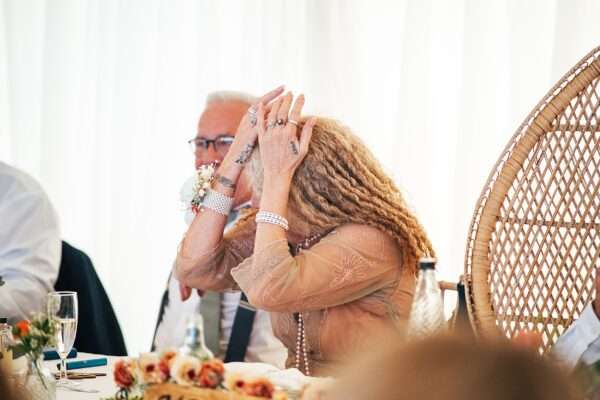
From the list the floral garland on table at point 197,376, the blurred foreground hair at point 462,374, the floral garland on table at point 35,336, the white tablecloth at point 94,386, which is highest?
the blurred foreground hair at point 462,374

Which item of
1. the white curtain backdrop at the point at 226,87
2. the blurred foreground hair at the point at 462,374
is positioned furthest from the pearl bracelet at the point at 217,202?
the blurred foreground hair at the point at 462,374

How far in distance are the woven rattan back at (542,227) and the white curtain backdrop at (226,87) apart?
2.93 ft

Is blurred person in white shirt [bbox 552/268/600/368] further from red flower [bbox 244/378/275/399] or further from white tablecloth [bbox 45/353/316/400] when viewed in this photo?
red flower [bbox 244/378/275/399]

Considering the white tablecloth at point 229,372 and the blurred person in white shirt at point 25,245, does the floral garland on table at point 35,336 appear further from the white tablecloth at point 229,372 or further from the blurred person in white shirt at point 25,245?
the blurred person in white shirt at point 25,245

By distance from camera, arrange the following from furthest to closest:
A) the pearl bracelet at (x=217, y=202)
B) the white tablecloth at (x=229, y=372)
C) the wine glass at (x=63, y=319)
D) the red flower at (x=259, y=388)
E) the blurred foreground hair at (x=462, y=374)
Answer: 1. the pearl bracelet at (x=217, y=202)
2. the wine glass at (x=63, y=319)
3. the white tablecloth at (x=229, y=372)
4. the red flower at (x=259, y=388)
5. the blurred foreground hair at (x=462, y=374)

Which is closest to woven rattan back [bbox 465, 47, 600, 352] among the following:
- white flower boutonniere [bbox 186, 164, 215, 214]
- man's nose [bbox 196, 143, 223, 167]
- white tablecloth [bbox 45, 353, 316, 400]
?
white tablecloth [bbox 45, 353, 316, 400]

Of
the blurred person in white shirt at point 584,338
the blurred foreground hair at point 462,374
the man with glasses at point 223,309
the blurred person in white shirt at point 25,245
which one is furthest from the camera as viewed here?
the man with glasses at point 223,309

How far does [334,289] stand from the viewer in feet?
6.32

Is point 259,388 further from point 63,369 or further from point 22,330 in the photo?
point 63,369

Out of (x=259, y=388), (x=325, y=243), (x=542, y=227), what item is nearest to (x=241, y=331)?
(x=325, y=243)

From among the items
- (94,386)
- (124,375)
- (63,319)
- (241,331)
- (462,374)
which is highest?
(462,374)

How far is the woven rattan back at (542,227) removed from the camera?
1810 millimetres

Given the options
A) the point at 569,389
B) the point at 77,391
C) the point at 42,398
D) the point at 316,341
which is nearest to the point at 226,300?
the point at 316,341

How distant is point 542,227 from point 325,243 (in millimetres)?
422
